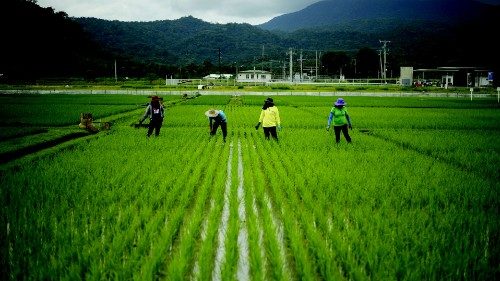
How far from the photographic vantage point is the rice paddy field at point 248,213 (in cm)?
333

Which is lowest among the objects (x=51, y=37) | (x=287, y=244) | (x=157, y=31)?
(x=287, y=244)

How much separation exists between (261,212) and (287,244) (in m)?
1.02

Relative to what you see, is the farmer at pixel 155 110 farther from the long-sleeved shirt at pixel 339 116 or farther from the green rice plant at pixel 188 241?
the green rice plant at pixel 188 241

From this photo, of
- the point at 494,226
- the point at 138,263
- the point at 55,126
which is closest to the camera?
the point at 138,263

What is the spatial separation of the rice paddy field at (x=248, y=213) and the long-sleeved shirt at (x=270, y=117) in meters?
1.26

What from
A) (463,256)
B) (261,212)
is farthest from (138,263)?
(463,256)

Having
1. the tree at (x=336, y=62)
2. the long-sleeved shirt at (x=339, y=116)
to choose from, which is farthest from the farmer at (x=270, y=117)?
the tree at (x=336, y=62)

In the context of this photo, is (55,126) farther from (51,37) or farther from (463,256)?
(51,37)

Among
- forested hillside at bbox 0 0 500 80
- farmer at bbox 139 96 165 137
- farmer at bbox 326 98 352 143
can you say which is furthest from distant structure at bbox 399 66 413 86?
farmer at bbox 139 96 165 137

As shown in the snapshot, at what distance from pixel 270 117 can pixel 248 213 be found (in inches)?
240

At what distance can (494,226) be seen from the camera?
425 cm

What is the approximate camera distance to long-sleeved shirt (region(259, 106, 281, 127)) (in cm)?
1051

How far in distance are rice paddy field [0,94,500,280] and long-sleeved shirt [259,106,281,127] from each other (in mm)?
1265

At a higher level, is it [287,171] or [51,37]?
[51,37]
